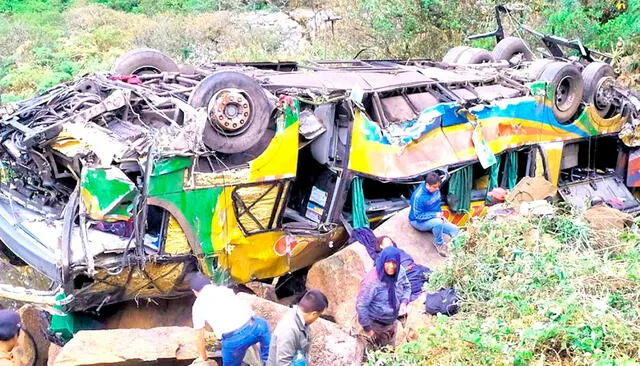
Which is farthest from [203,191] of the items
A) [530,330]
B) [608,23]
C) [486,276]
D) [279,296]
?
[608,23]

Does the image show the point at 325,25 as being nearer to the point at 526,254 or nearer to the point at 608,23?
the point at 608,23

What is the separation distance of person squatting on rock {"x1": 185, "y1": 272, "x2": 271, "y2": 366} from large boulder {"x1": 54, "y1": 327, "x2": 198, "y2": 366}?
0.61 m

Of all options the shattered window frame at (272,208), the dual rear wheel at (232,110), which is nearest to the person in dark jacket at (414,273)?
the shattered window frame at (272,208)

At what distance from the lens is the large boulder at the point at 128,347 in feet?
16.7

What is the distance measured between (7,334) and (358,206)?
359 cm

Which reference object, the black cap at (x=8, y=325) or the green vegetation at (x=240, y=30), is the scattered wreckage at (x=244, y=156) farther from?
the green vegetation at (x=240, y=30)

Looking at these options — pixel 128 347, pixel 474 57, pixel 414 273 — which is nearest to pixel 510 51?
pixel 474 57

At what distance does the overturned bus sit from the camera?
5566 mm

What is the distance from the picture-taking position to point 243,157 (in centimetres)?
611

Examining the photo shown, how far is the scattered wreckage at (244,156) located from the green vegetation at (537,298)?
1.89 m

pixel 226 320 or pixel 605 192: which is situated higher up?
pixel 226 320

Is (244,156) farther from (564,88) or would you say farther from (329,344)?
(564,88)

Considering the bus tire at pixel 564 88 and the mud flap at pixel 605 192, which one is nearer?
the bus tire at pixel 564 88

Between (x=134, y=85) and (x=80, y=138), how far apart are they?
4.15 feet
